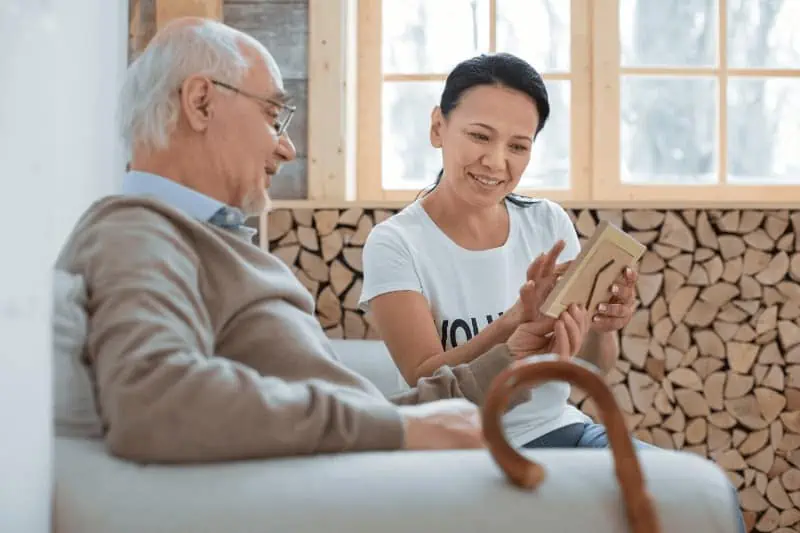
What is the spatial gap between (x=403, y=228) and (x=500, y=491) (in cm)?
119

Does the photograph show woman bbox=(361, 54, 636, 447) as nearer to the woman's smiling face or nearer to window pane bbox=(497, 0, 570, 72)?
the woman's smiling face

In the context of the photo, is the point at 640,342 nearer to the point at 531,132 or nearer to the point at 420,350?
the point at 531,132

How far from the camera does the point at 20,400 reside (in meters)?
0.98

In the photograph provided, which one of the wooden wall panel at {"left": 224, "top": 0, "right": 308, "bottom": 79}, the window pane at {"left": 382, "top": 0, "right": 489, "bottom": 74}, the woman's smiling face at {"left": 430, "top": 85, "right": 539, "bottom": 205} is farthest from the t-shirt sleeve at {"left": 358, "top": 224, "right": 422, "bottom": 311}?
the window pane at {"left": 382, "top": 0, "right": 489, "bottom": 74}

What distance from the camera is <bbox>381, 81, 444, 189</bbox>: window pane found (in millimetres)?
3523

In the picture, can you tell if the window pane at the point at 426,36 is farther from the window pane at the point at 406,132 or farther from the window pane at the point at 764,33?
the window pane at the point at 764,33

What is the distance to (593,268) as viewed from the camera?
6.31ft

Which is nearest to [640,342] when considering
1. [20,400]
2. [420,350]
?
[420,350]

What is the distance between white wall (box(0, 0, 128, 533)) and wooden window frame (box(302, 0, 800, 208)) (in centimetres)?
212

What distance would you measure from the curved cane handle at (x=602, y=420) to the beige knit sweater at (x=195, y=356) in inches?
8.3

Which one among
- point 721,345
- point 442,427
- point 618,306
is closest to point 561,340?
point 618,306

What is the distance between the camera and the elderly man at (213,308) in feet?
3.86

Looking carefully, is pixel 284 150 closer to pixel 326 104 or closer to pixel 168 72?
pixel 168 72

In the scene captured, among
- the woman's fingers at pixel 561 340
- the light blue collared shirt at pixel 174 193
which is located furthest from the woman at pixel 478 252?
the light blue collared shirt at pixel 174 193
